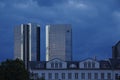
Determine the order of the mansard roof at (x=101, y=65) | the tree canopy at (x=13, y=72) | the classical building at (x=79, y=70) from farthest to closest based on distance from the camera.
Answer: the mansard roof at (x=101, y=65)
the classical building at (x=79, y=70)
the tree canopy at (x=13, y=72)

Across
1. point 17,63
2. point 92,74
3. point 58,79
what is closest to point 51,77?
point 58,79

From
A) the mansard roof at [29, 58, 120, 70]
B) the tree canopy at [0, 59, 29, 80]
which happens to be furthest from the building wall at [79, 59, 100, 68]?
the tree canopy at [0, 59, 29, 80]

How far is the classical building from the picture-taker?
154 metres

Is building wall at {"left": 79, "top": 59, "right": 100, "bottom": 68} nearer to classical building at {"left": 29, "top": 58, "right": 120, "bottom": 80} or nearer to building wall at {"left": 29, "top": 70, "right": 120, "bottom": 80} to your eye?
classical building at {"left": 29, "top": 58, "right": 120, "bottom": 80}

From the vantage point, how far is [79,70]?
155 meters

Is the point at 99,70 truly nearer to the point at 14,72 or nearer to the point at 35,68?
the point at 35,68

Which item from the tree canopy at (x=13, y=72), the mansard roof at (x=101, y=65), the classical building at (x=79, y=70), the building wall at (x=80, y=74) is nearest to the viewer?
the tree canopy at (x=13, y=72)

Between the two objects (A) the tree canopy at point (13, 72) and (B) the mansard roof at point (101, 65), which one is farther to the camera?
(B) the mansard roof at point (101, 65)

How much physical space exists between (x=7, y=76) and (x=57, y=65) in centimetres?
6695

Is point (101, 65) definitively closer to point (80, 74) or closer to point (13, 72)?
point (80, 74)

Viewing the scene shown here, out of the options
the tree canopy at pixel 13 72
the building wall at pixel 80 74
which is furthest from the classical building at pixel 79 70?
the tree canopy at pixel 13 72

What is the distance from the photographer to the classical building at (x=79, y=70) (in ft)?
505

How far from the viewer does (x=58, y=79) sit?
153 metres

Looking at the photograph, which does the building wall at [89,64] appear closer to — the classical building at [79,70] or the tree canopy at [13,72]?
the classical building at [79,70]
